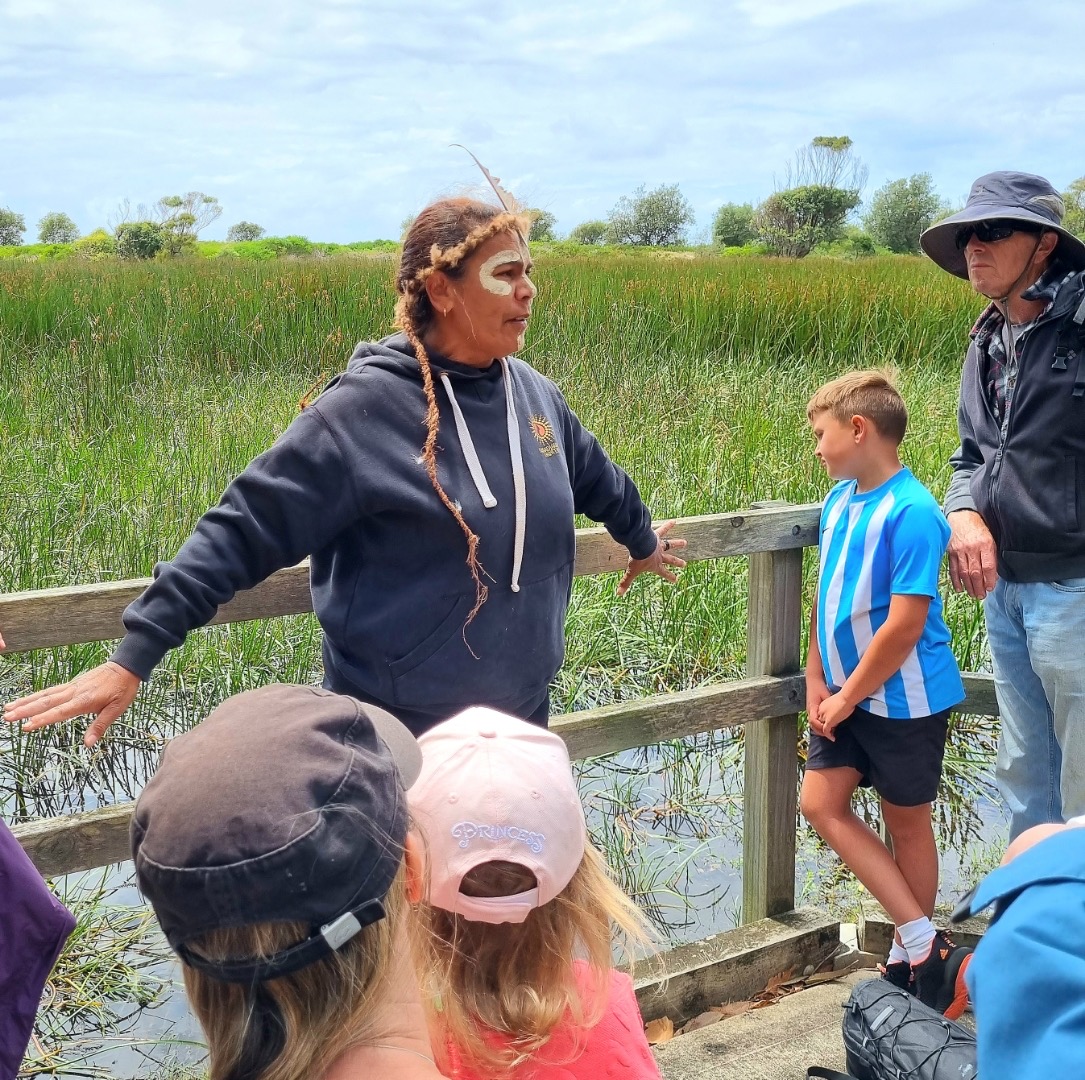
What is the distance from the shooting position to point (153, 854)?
925mm

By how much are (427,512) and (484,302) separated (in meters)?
0.41

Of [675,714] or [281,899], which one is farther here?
[675,714]

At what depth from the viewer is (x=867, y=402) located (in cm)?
266

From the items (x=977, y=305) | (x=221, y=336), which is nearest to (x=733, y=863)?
(x=221, y=336)

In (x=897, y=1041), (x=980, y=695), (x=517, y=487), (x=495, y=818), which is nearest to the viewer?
(x=495, y=818)

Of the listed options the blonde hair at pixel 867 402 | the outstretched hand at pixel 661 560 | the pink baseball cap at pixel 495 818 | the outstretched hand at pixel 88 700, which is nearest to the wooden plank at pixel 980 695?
the blonde hair at pixel 867 402

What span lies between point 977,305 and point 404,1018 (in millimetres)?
11738

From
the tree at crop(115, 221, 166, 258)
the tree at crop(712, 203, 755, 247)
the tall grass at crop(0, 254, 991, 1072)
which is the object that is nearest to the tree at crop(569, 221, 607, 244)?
the tree at crop(712, 203, 755, 247)

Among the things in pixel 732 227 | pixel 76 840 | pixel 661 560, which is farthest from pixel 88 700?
A: pixel 732 227

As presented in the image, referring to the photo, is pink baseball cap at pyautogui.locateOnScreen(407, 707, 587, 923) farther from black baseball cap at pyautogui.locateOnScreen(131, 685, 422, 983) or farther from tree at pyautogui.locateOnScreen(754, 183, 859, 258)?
tree at pyautogui.locateOnScreen(754, 183, 859, 258)

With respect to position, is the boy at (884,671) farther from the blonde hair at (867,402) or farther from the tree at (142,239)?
the tree at (142,239)

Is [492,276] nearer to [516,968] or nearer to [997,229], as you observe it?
[516,968]

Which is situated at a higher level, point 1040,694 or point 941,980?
point 1040,694

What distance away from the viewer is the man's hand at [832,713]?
103 inches
